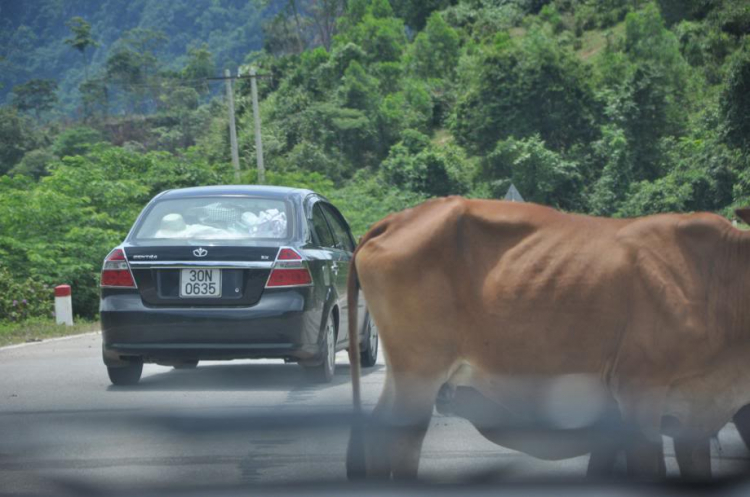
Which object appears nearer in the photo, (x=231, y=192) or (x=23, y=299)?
(x=231, y=192)

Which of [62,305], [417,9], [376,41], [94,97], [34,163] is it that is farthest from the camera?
[94,97]

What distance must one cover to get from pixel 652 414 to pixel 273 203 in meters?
6.03

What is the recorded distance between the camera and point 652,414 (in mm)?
2873

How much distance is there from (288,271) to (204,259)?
0.64 meters

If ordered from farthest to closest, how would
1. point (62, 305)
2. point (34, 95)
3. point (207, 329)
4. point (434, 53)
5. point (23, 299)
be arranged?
point (34, 95) → point (434, 53) → point (23, 299) → point (62, 305) → point (207, 329)

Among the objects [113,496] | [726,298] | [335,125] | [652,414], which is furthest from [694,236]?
[335,125]

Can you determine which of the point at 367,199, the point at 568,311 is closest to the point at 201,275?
the point at 568,311

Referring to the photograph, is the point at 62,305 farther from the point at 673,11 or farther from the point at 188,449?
the point at 673,11

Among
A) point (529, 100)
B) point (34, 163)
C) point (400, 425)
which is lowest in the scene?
point (34, 163)

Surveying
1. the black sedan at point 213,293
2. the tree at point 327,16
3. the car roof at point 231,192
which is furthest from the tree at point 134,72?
the black sedan at point 213,293

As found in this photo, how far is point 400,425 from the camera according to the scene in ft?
8.94

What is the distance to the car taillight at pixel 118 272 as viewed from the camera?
315 inches

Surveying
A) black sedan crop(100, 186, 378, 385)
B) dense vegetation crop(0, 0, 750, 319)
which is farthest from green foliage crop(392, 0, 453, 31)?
black sedan crop(100, 186, 378, 385)

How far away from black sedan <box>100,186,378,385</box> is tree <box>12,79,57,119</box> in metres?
103
